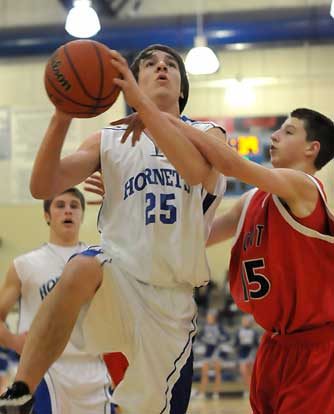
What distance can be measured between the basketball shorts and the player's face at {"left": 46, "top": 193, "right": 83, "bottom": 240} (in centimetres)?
218

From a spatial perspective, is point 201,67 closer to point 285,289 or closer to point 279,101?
point 279,101

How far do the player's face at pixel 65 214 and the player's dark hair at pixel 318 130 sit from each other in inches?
83.3

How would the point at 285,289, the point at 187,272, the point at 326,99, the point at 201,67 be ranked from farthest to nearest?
the point at 326,99 → the point at 201,67 → the point at 285,289 → the point at 187,272

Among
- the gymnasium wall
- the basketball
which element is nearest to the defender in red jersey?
the basketball

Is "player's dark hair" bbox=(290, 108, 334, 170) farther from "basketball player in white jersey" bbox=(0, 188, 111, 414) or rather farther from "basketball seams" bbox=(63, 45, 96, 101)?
"basketball player in white jersey" bbox=(0, 188, 111, 414)

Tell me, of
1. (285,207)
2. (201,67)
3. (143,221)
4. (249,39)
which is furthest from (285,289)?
(249,39)

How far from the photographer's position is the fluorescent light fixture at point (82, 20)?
10.5 meters

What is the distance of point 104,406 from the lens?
5637mm

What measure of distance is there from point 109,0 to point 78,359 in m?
11.6

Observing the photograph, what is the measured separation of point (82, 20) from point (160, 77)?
693 centimetres

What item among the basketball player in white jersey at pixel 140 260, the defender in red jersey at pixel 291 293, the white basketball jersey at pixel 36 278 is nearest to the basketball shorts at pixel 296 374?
the defender in red jersey at pixel 291 293

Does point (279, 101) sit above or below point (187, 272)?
above

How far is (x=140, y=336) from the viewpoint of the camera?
369 centimetres

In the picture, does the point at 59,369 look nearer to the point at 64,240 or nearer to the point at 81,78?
the point at 64,240
